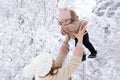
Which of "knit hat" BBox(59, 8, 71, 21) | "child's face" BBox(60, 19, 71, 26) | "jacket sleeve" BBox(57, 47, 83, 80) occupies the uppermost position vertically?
"knit hat" BBox(59, 8, 71, 21)

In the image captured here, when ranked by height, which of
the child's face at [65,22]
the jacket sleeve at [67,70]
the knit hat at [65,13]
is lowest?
the jacket sleeve at [67,70]

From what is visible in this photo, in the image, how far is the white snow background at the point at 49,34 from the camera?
491 cm

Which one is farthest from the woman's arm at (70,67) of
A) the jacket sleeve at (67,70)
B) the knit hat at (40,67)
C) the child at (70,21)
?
the child at (70,21)

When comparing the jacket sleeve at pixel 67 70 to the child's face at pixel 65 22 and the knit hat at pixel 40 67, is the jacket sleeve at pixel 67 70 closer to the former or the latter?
the knit hat at pixel 40 67

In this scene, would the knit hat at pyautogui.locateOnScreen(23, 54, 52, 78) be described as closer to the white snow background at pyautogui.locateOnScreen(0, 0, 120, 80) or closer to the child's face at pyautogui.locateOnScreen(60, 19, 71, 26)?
the child's face at pyautogui.locateOnScreen(60, 19, 71, 26)

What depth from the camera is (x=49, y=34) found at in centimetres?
569

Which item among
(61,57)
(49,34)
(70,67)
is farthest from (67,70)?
(49,34)

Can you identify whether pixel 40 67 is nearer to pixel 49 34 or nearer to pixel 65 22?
pixel 65 22

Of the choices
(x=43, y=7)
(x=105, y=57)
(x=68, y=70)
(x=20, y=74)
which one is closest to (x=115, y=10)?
(x=105, y=57)

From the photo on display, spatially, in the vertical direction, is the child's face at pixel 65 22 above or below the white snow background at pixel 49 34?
above

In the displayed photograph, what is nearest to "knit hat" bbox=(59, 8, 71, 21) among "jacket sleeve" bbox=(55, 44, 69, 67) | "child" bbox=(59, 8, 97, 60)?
"child" bbox=(59, 8, 97, 60)

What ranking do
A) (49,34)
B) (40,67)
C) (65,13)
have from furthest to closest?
(49,34) < (65,13) < (40,67)

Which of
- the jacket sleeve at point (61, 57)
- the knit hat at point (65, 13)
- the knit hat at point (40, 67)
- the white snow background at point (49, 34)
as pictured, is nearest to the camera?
the knit hat at point (40, 67)

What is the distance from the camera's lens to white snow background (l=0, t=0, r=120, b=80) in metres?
4.91
